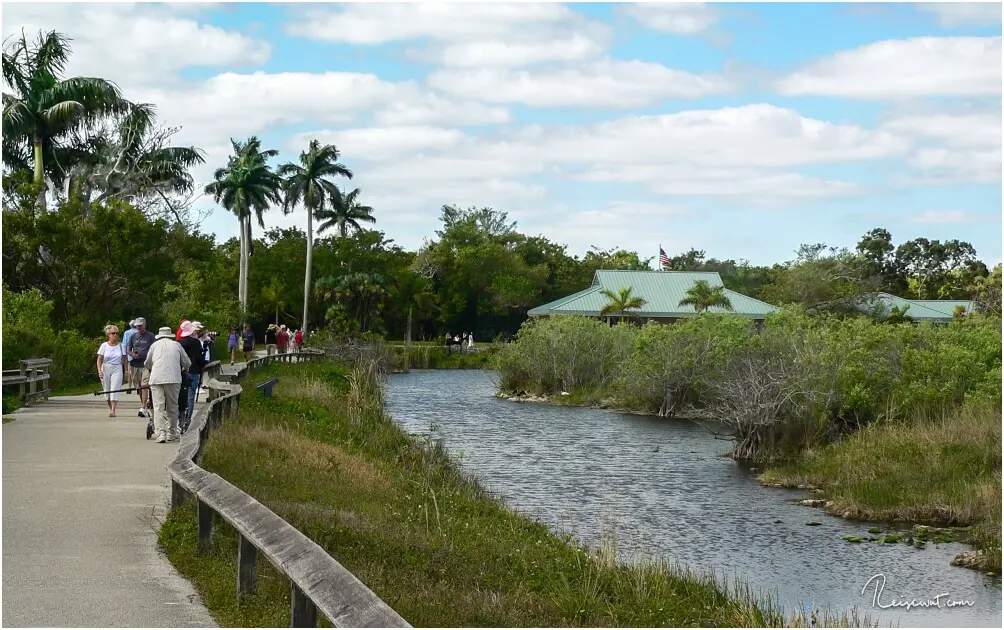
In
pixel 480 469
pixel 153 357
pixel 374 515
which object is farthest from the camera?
pixel 480 469

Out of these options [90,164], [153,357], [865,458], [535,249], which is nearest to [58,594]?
[153,357]

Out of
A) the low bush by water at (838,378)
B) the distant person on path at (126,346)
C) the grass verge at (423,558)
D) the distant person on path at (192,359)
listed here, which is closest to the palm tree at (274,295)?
the low bush by water at (838,378)

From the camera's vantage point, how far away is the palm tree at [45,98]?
169 feet

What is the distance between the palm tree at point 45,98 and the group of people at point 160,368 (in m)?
29.6

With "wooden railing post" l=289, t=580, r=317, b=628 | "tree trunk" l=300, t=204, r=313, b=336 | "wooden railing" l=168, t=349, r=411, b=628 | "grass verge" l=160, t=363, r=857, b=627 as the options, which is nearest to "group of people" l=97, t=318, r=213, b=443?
"grass verge" l=160, t=363, r=857, b=627

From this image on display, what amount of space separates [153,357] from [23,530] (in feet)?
24.7

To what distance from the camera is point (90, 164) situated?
56.9 meters

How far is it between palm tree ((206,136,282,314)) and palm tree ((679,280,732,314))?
29.2 m

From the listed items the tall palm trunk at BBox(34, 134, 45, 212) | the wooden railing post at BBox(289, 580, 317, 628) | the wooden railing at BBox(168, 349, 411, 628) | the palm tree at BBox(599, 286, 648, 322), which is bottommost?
the wooden railing post at BBox(289, 580, 317, 628)

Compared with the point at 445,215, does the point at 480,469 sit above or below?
below

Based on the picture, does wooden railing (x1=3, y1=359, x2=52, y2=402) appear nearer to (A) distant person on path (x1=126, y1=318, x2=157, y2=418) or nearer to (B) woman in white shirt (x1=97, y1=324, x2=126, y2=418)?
(B) woman in white shirt (x1=97, y1=324, x2=126, y2=418)

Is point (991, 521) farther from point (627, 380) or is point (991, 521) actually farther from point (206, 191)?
point (206, 191)

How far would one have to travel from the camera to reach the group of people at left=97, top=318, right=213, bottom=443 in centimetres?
1806

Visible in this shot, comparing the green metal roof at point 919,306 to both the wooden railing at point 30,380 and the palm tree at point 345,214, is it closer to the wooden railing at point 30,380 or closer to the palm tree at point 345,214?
the palm tree at point 345,214
